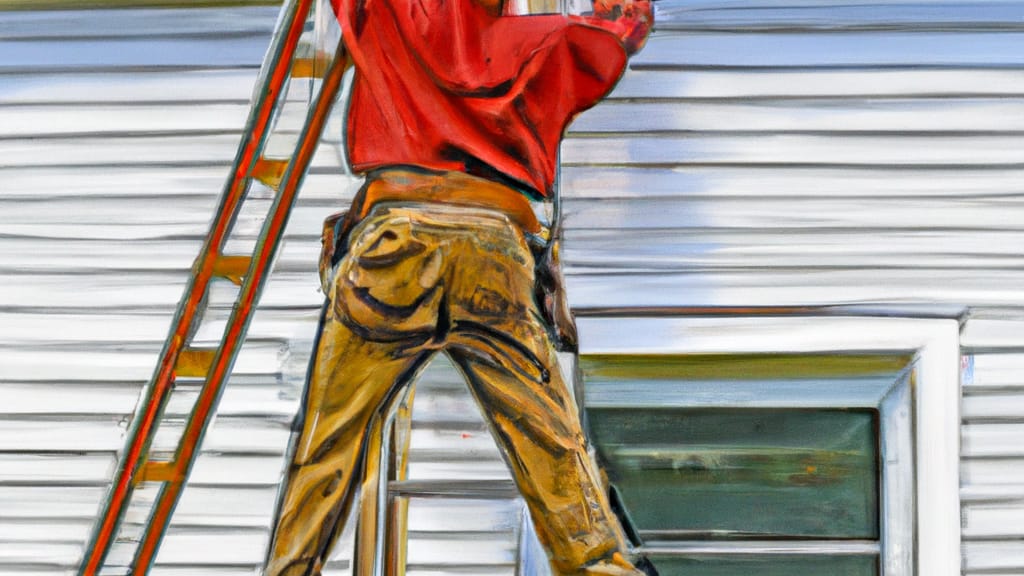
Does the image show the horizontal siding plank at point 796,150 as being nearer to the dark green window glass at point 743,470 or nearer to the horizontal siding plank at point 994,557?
the dark green window glass at point 743,470

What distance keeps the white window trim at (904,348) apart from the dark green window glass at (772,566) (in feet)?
0.47

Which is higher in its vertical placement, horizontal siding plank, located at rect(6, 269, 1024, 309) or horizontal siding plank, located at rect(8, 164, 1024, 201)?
horizontal siding plank, located at rect(8, 164, 1024, 201)

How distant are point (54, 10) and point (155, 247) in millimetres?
651

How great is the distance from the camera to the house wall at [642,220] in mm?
2605

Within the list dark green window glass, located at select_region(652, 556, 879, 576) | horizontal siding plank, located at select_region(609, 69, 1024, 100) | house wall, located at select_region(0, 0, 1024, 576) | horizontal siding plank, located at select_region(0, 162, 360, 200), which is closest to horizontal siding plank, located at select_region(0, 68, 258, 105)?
house wall, located at select_region(0, 0, 1024, 576)

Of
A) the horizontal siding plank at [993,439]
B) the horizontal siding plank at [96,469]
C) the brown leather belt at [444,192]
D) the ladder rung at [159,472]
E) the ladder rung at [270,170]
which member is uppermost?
the horizontal siding plank at [993,439]

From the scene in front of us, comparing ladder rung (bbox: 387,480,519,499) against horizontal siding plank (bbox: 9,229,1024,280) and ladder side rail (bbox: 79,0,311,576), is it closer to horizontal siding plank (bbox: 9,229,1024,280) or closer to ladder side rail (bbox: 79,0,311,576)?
horizontal siding plank (bbox: 9,229,1024,280)

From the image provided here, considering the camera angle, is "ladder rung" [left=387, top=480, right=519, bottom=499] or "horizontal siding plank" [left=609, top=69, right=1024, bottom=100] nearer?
"ladder rung" [left=387, top=480, right=519, bottom=499]

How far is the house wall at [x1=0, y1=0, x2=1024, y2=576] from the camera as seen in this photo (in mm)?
2605

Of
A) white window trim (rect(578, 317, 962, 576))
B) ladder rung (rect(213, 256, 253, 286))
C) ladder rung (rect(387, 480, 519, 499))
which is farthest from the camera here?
white window trim (rect(578, 317, 962, 576))

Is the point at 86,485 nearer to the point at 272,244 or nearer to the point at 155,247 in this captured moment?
the point at 155,247

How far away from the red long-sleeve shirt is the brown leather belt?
16 millimetres

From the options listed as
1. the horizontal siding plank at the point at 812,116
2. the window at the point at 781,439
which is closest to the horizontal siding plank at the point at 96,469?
the window at the point at 781,439

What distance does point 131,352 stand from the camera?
8.86 feet
